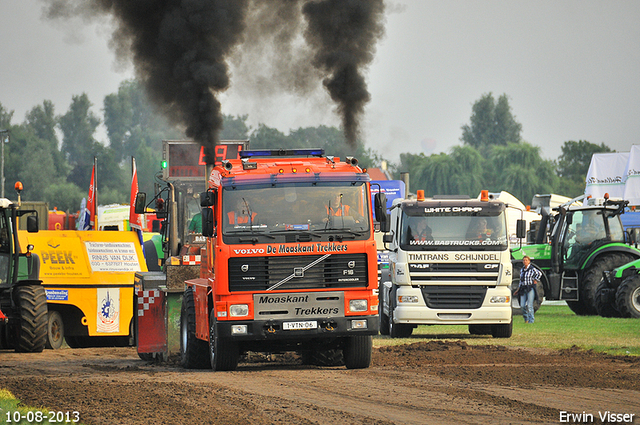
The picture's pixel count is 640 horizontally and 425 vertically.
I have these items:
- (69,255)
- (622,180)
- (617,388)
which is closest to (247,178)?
(617,388)

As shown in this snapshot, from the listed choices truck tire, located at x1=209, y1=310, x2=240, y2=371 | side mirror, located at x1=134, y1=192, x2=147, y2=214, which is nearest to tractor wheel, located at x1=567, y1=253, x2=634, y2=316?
side mirror, located at x1=134, y1=192, x2=147, y2=214

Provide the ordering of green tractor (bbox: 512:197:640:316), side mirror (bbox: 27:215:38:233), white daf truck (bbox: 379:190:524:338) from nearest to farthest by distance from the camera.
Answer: side mirror (bbox: 27:215:38:233) < white daf truck (bbox: 379:190:524:338) < green tractor (bbox: 512:197:640:316)

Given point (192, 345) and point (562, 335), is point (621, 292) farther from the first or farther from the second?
point (192, 345)

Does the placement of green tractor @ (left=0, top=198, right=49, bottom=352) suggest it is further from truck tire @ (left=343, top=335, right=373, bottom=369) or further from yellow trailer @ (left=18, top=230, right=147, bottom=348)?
truck tire @ (left=343, top=335, right=373, bottom=369)

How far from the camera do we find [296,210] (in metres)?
12.7

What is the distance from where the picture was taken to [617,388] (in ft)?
35.9

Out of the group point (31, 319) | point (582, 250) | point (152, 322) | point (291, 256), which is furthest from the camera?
point (582, 250)

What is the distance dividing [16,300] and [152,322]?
3.11 m

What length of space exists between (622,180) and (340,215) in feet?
95.3

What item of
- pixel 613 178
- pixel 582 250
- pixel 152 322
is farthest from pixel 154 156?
pixel 152 322

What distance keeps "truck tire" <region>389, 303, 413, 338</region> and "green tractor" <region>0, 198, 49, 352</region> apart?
6783mm

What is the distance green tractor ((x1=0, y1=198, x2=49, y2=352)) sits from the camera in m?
16.9

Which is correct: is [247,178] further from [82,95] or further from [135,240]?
[82,95]

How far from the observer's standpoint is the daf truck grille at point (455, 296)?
18.3 m
